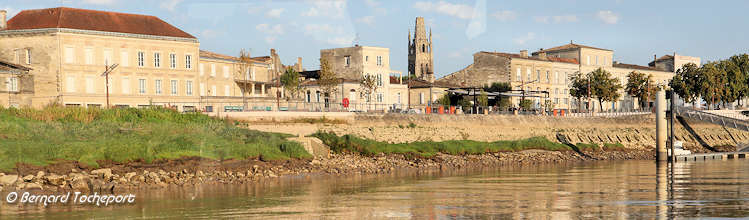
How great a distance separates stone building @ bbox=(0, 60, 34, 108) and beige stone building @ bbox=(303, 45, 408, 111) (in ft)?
95.6

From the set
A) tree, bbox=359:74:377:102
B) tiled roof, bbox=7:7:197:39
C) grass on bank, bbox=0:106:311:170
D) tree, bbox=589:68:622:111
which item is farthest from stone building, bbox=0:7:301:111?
tree, bbox=589:68:622:111

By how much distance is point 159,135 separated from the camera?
3812cm

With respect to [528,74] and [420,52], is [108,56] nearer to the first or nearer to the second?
Result: [528,74]

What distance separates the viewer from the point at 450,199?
2742cm

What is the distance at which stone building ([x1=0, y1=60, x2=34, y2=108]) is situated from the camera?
5588cm

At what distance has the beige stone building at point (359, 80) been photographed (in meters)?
82.4

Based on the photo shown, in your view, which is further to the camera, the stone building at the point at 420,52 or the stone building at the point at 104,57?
the stone building at the point at 420,52

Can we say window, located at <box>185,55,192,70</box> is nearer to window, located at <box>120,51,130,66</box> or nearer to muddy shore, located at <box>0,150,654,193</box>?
window, located at <box>120,51,130,66</box>

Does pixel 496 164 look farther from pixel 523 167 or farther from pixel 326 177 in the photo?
pixel 326 177

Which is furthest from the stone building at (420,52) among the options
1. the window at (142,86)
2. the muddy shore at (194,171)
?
the muddy shore at (194,171)

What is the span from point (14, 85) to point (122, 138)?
26.0m

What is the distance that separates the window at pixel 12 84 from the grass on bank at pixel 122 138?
14.5 meters

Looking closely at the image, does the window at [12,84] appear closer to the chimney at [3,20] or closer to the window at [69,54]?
the window at [69,54]

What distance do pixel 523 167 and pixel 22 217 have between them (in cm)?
2893
